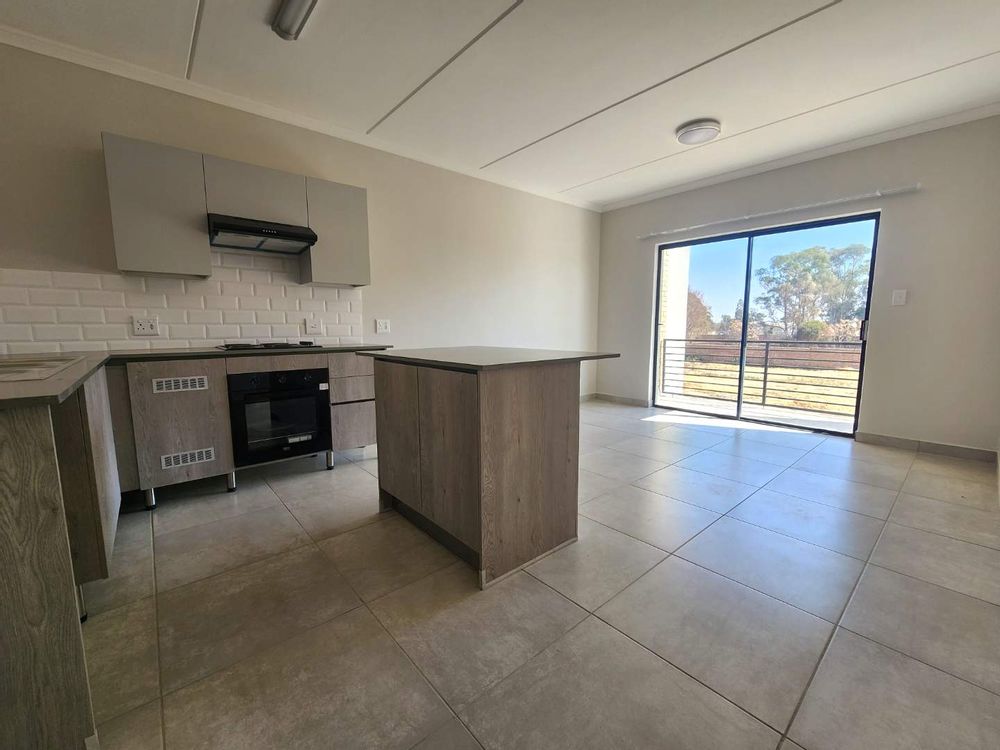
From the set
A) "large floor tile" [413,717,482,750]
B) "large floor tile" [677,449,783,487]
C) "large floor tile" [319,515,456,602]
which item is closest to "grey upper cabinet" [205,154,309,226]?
"large floor tile" [319,515,456,602]

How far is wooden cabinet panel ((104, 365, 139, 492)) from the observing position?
2.20 meters

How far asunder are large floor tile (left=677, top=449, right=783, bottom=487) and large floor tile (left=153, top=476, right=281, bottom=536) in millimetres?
2970

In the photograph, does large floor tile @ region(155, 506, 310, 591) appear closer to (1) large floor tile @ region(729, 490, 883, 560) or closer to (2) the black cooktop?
(2) the black cooktop

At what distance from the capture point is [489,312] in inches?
178

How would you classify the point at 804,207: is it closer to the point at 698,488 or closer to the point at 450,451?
the point at 698,488

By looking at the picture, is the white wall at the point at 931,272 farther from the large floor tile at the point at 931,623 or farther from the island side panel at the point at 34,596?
the island side panel at the point at 34,596

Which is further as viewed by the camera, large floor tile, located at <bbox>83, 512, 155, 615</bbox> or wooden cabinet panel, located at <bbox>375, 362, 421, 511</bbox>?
wooden cabinet panel, located at <bbox>375, 362, 421, 511</bbox>

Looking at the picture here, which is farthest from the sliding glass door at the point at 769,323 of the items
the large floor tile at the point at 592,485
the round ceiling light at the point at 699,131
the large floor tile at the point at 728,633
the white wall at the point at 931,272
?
the large floor tile at the point at 728,633

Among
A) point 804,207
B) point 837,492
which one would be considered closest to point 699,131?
point 804,207

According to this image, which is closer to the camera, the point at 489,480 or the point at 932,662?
the point at 932,662

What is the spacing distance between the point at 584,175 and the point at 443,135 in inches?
67.1

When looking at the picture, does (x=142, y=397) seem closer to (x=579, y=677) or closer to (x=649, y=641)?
(x=579, y=677)

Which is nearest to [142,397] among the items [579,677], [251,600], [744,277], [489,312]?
[251,600]

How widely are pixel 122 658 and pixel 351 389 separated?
1915 millimetres
